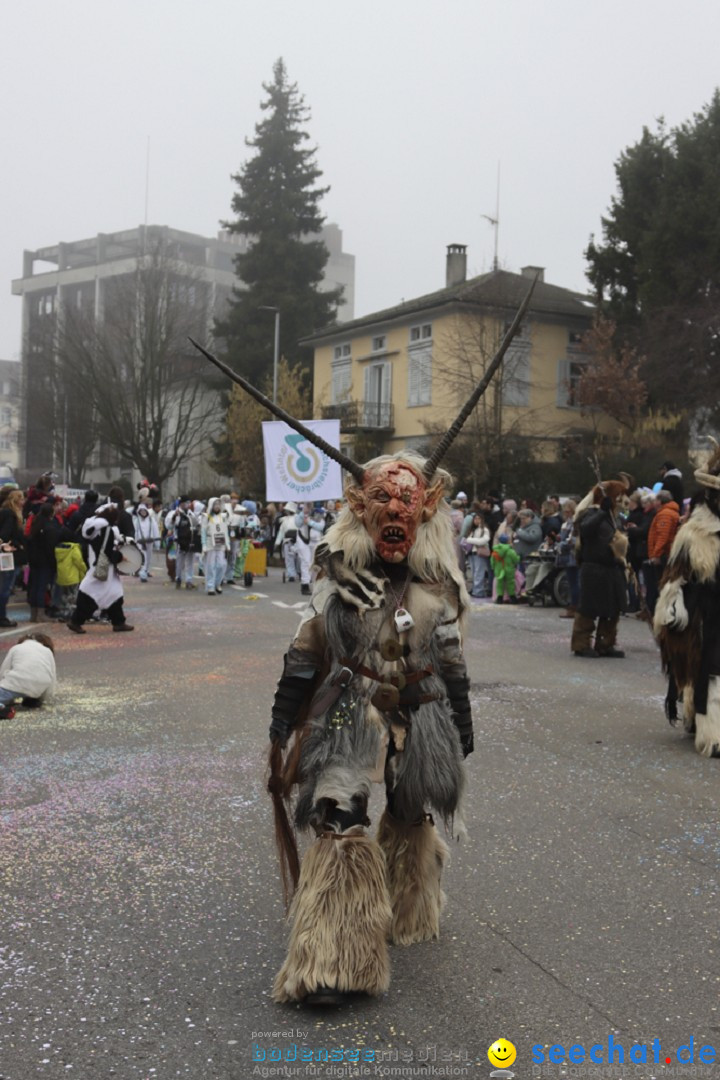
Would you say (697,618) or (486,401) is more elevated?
(486,401)

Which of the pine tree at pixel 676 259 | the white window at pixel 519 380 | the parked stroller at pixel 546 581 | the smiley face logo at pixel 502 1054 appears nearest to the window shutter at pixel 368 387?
the white window at pixel 519 380

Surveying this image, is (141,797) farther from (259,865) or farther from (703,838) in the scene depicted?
(703,838)

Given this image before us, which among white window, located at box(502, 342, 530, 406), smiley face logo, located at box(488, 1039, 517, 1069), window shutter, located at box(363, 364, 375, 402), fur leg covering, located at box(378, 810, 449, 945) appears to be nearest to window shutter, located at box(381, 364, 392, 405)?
window shutter, located at box(363, 364, 375, 402)

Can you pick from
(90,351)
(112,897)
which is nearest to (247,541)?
(112,897)

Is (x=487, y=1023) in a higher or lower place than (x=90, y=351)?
lower

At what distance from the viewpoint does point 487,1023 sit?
3.46m

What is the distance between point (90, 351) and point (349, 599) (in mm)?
49091

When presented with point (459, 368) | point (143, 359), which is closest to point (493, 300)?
point (459, 368)

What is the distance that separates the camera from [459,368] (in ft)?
119

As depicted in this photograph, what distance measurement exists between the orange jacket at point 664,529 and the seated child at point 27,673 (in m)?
6.79

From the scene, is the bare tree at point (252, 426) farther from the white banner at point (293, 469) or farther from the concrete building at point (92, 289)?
the white banner at point (293, 469)

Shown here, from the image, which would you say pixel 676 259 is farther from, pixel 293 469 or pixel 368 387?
pixel 293 469

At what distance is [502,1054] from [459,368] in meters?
33.8

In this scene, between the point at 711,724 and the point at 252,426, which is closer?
the point at 711,724
